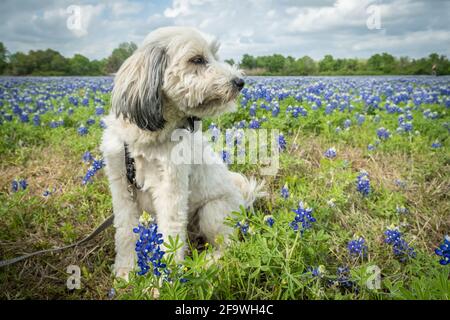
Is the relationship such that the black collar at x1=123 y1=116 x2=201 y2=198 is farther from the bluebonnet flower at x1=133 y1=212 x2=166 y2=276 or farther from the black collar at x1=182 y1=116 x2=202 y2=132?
the bluebonnet flower at x1=133 y1=212 x2=166 y2=276

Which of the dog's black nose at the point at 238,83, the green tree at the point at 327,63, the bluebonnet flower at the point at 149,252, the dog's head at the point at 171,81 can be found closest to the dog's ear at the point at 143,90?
the dog's head at the point at 171,81

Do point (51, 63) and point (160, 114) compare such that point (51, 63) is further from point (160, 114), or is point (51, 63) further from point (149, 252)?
point (149, 252)

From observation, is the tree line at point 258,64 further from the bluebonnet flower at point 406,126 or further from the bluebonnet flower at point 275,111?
the bluebonnet flower at point 406,126

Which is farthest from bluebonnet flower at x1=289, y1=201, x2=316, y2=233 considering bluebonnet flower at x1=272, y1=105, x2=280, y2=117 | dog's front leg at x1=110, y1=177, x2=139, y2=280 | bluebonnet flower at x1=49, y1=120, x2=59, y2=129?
bluebonnet flower at x1=49, y1=120, x2=59, y2=129

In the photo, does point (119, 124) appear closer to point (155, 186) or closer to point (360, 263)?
point (155, 186)

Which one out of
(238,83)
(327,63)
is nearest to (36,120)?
(238,83)
